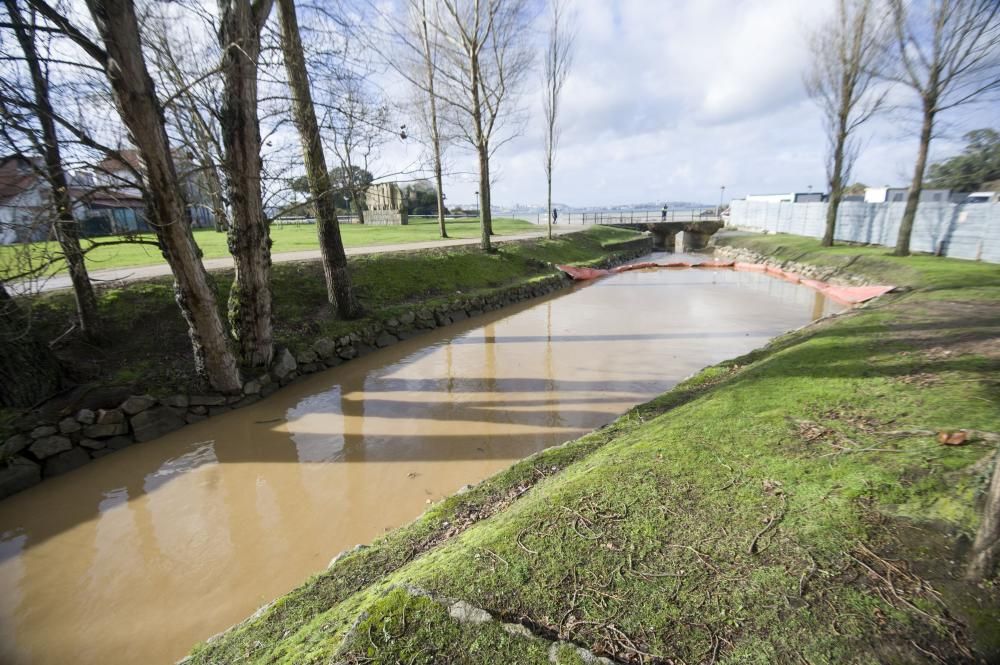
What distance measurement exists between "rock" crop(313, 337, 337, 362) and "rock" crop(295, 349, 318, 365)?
10 cm

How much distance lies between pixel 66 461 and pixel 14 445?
52cm

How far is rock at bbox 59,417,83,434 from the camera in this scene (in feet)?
18.6

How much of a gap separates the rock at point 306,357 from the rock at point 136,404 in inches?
94.7

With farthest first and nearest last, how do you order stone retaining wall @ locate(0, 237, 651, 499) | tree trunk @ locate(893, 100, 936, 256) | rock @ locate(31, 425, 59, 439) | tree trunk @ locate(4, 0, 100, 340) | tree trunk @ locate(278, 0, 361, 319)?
tree trunk @ locate(893, 100, 936, 256) < tree trunk @ locate(278, 0, 361, 319) < rock @ locate(31, 425, 59, 439) < stone retaining wall @ locate(0, 237, 651, 499) < tree trunk @ locate(4, 0, 100, 340)

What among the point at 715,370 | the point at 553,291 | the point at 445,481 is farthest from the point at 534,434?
the point at 553,291

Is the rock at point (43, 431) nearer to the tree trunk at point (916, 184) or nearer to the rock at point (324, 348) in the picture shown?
the rock at point (324, 348)

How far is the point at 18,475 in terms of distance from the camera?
5.20 m

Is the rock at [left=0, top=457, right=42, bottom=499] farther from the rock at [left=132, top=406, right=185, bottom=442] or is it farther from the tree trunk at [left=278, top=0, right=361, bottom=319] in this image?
the tree trunk at [left=278, top=0, right=361, bottom=319]

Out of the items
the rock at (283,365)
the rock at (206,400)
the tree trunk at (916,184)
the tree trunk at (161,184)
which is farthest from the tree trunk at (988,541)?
the tree trunk at (916,184)

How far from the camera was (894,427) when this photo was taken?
3.52 meters

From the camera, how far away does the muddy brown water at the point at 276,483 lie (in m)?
3.59

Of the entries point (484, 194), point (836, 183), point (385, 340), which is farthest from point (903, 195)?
point (385, 340)

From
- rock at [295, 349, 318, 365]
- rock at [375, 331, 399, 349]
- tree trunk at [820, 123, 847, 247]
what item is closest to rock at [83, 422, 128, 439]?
rock at [295, 349, 318, 365]

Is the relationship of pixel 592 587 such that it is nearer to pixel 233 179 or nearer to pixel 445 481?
pixel 445 481
